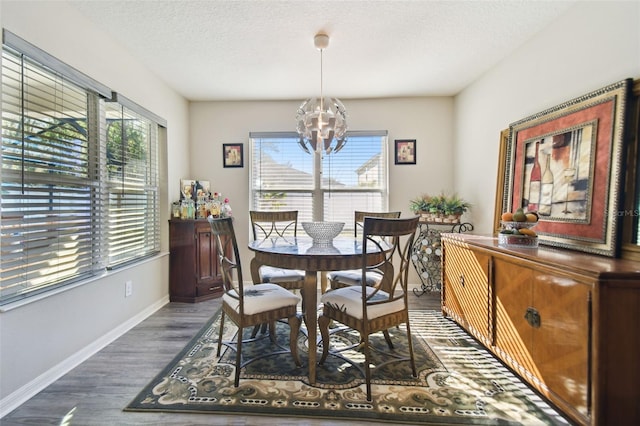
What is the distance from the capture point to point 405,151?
3955 millimetres

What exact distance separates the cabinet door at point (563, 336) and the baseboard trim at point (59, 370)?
299 cm

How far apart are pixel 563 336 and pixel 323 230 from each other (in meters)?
1.52

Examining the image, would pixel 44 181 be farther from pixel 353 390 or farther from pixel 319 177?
pixel 319 177

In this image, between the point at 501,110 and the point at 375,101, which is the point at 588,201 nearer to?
the point at 501,110

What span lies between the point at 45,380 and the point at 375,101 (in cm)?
411

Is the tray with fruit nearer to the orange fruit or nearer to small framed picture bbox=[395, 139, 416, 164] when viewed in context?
the orange fruit

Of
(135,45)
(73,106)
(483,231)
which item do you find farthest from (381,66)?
(73,106)

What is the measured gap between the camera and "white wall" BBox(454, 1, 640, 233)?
1.82 meters

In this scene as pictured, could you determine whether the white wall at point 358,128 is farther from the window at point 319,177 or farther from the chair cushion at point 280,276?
the chair cushion at point 280,276

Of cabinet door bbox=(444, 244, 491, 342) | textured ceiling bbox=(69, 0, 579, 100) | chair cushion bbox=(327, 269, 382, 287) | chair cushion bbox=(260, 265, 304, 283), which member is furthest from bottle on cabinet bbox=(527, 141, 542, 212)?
chair cushion bbox=(260, 265, 304, 283)

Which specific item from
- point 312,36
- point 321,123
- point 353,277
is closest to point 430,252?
point 353,277

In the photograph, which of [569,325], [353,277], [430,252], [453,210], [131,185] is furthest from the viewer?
[430,252]

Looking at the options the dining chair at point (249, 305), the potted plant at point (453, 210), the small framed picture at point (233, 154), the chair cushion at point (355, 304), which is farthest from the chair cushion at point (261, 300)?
the small framed picture at point (233, 154)

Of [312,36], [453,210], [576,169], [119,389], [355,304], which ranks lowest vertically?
[119,389]
